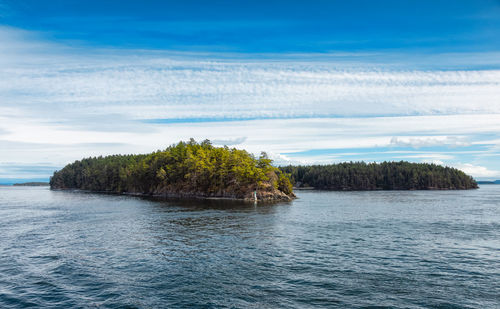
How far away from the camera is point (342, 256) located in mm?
30953

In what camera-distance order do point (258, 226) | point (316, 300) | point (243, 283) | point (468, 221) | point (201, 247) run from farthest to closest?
point (468, 221) < point (258, 226) < point (201, 247) < point (243, 283) < point (316, 300)

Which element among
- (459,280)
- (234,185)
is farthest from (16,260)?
(234,185)

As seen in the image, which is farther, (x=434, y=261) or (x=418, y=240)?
(x=418, y=240)

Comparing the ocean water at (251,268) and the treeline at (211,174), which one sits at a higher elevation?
the treeline at (211,174)

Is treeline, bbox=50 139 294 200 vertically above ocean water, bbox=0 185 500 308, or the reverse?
treeline, bbox=50 139 294 200

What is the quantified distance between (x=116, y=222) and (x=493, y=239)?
5437 centimetres

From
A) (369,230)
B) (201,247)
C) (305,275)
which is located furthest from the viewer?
(369,230)

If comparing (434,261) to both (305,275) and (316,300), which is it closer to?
(305,275)

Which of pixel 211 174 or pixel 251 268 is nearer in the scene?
pixel 251 268

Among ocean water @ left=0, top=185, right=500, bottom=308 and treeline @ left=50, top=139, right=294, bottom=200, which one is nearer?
ocean water @ left=0, top=185, right=500, bottom=308

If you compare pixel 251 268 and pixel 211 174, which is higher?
pixel 211 174

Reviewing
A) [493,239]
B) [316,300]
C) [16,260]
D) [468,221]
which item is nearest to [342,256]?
[316,300]

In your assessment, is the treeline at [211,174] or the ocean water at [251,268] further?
the treeline at [211,174]

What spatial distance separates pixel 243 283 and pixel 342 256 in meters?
11.6
